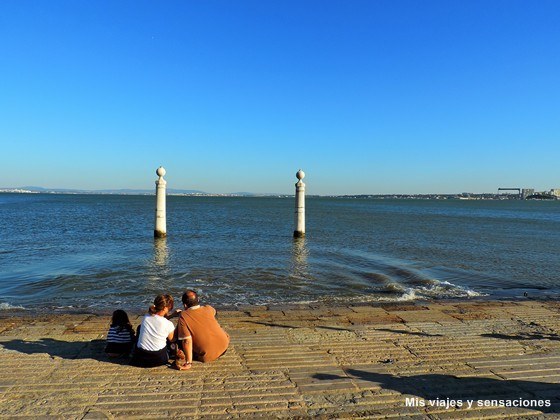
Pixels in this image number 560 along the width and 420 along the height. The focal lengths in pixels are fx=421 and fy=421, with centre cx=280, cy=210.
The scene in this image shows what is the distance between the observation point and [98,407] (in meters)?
4.15

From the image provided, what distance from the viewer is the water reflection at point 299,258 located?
50.4 feet

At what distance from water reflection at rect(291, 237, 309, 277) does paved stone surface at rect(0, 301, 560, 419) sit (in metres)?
7.59

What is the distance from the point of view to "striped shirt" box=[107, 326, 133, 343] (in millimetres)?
5656

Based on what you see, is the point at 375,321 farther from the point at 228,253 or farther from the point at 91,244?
the point at 91,244

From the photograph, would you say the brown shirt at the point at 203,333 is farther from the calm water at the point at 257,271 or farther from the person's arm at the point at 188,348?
the calm water at the point at 257,271

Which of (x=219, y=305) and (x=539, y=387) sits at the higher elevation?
(x=539, y=387)

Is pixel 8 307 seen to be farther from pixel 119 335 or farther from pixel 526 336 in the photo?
pixel 526 336

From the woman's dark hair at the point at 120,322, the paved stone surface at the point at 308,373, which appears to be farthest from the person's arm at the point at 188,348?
the woman's dark hair at the point at 120,322

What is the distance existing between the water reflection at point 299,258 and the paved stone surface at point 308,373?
24.9 feet

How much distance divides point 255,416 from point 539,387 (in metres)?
3.13

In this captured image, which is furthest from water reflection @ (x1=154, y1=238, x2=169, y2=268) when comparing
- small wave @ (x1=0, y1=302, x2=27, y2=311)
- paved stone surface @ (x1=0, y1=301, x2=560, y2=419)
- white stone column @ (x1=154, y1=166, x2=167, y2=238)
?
paved stone surface @ (x1=0, y1=301, x2=560, y2=419)

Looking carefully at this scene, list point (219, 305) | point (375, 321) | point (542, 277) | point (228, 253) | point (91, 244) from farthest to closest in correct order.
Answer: point (91, 244) < point (228, 253) < point (542, 277) < point (219, 305) < point (375, 321)

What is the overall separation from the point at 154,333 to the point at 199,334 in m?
0.57

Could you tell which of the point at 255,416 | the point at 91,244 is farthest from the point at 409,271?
the point at 91,244
